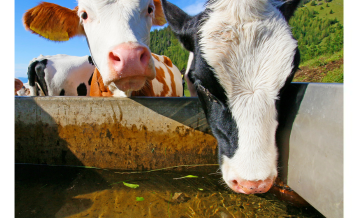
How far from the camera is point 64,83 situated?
14.7ft

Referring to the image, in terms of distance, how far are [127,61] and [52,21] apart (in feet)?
6.72

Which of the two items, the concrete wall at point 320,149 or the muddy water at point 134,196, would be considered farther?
the muddy water at point 134,196

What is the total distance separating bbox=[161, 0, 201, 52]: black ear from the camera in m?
1.74

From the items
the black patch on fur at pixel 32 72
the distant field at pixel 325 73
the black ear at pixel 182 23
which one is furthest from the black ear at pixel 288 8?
the distant field at pixel 325 73

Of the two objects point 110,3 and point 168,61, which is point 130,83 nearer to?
point 110,3

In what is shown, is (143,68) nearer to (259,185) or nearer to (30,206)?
(259,185)

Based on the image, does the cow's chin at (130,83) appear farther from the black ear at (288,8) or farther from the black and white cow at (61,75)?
the black and white cow at (61,75)

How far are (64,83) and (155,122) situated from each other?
316cm

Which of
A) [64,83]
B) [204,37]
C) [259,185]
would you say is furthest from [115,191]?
[64,83]

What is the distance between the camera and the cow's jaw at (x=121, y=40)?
67.6 inches

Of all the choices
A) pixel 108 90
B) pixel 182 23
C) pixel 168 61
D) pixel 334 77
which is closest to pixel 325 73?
pixel 334 77

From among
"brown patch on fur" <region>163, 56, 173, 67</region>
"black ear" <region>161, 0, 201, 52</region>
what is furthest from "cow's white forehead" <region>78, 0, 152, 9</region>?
"brown patch on fur" <region>163, 56, 173, 67</region>

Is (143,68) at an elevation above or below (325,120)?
above

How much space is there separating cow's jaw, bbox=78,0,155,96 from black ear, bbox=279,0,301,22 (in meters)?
1.14
